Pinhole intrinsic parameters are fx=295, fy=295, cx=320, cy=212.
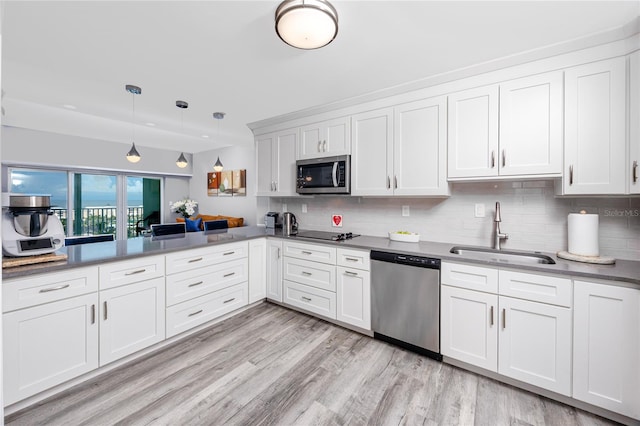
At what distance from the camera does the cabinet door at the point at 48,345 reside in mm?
1766

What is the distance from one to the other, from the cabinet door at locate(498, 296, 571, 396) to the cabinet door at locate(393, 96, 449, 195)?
1.07 meters

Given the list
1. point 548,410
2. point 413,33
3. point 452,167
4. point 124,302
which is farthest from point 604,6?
point 124,302

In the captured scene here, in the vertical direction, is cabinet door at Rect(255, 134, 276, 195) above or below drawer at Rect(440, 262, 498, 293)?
above

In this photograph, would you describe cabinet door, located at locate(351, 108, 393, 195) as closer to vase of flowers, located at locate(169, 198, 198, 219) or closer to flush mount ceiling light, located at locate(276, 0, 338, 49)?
flush mount ceiling light, located at locate(276, 0, 338, 49)

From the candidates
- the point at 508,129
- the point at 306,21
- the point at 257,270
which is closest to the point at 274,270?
the point at 257,270

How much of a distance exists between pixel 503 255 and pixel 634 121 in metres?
1.19

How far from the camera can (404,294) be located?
2490mm

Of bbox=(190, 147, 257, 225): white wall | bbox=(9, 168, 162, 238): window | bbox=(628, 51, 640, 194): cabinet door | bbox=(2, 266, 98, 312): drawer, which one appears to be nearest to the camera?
bbox=(2, 266, 98, 312): drawer

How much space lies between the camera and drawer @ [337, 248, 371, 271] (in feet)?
8.89

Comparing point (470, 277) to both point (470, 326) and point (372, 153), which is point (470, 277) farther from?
point (372, 153)

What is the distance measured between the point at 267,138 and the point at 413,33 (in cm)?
231

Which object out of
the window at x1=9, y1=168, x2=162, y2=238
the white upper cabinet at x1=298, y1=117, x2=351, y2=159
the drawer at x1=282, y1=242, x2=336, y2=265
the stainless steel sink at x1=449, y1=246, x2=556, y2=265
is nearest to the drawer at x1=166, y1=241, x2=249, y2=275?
the drawer at x1=282, y1=242, x2=336, y2=265

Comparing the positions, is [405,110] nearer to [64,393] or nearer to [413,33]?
[413,33]

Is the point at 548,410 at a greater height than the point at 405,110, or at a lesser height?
lesser
